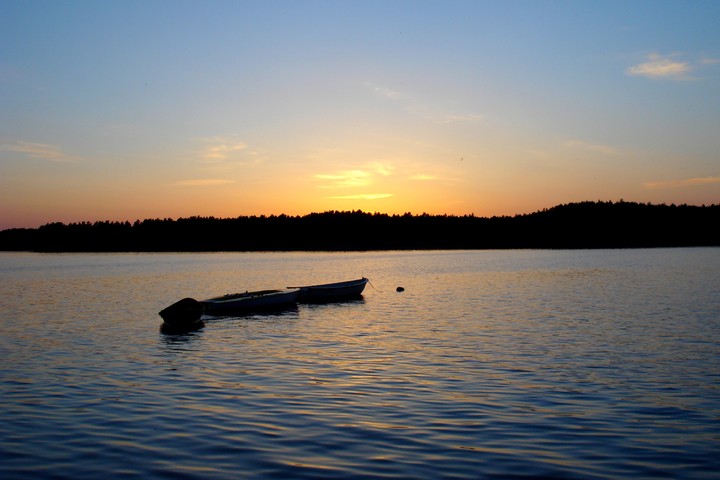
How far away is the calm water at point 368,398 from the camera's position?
1208 cm

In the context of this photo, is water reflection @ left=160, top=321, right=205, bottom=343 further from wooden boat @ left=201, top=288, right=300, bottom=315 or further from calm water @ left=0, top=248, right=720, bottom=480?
wooden boat @ left=201, top=288, right=300, bottom=315

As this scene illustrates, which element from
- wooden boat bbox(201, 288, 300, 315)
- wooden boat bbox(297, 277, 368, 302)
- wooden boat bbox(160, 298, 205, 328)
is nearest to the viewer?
wooden boat bbox(160, 298, 205, 328)

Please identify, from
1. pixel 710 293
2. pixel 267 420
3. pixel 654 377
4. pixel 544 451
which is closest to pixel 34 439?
pixel 267 420

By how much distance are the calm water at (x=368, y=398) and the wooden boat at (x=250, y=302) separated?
15.7ft

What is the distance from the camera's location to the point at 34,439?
13.8m

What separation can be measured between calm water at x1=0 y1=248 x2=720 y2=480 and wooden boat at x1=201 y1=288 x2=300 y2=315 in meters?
4.79

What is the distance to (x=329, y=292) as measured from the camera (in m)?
53.4

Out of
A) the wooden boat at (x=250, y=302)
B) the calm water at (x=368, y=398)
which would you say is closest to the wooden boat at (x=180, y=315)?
the calm water at (x=368, y=398)

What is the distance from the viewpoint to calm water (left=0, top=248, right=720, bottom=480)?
1208 cm

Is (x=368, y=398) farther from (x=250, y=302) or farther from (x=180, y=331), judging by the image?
(x=250, y=302)

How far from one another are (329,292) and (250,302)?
11.1m

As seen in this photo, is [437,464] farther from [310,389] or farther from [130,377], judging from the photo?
[130,377]

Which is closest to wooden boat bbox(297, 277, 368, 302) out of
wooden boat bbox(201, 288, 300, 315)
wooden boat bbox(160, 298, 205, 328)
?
wooden boat bbox(201, 288, 300, 315)

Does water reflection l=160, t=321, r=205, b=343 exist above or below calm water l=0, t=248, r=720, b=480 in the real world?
below
